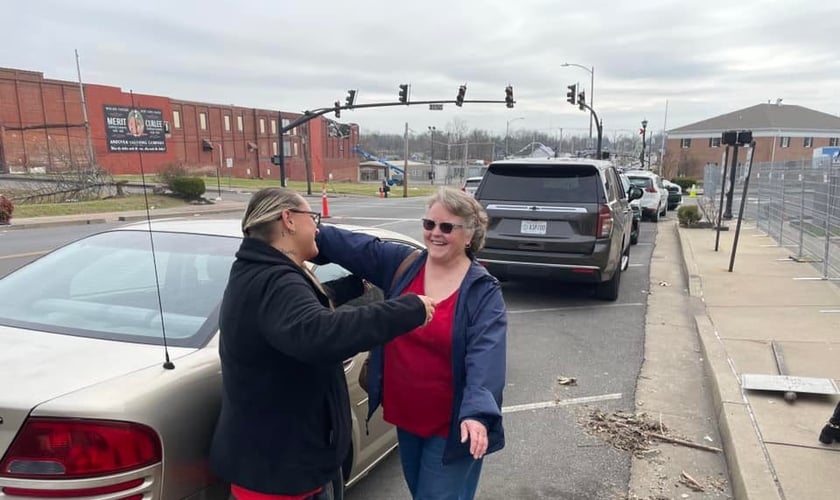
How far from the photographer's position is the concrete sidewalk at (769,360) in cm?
325

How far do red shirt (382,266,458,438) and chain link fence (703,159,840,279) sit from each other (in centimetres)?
796

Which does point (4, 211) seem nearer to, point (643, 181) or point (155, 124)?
point (155, 124)

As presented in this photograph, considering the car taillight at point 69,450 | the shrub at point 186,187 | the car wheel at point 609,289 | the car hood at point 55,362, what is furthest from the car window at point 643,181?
the shrub at point 186,187

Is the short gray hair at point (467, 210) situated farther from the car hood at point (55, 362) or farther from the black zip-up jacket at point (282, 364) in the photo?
the car hood at point (55, 362)

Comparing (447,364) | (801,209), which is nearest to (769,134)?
(801,209)

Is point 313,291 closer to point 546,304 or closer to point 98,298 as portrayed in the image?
point 98,298

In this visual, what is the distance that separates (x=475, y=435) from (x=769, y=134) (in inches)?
3083

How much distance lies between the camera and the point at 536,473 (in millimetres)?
3592

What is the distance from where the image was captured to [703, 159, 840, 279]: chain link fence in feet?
26.7

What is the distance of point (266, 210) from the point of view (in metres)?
1.93

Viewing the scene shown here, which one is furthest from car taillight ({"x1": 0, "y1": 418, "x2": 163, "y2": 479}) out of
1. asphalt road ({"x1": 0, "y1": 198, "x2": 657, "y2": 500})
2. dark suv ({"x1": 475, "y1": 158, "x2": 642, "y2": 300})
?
dark suv ({"x1": 475, "y1": 158, "x2": 642, "y2": 300})

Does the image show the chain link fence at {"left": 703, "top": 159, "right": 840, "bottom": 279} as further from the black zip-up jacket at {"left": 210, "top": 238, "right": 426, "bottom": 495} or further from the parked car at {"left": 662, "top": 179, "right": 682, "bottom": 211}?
the parked car at {"left": 662, "top": 179, "right": 682, "bottom": 211}

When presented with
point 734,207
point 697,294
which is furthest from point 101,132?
point 697,294

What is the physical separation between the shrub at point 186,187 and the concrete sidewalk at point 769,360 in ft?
85.8
